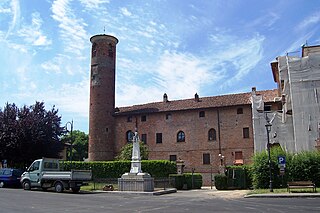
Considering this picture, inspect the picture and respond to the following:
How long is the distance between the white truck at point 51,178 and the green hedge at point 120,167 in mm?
7767

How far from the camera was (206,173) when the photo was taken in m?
37.2

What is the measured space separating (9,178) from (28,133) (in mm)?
6747

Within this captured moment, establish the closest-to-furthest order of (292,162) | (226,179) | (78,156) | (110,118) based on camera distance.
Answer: (292,162)
(226,179)
(110,118)
(78,156)

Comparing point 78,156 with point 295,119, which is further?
point 78,156

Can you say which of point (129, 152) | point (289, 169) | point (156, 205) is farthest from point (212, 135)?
point (156, 205)

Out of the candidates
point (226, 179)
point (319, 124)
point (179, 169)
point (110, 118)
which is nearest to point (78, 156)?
point (110, 118)

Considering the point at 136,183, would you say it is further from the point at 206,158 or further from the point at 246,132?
the point at 246,132

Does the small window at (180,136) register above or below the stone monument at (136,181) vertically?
above

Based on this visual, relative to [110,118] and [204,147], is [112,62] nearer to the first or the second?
[110,118]

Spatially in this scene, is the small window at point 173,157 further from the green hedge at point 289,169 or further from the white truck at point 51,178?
the white truck at point 51,178

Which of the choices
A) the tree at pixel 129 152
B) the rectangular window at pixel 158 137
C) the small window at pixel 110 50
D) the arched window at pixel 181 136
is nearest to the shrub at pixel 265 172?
the arched window at pixel 181 136

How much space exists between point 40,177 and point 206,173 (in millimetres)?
19545

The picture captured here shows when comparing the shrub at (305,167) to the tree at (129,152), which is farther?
the tree at (129,152)

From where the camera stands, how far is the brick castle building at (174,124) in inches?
1465
